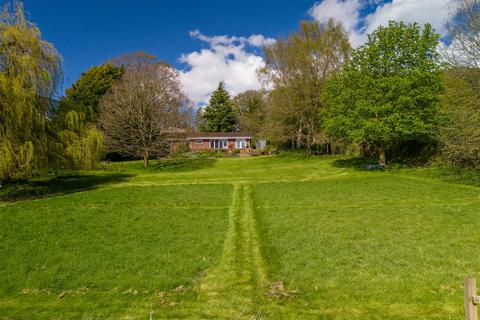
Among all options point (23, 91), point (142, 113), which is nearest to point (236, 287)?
point (23, 91)

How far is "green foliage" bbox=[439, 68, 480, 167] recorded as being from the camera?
62.3ft

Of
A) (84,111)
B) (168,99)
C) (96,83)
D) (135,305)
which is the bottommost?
(135,305)

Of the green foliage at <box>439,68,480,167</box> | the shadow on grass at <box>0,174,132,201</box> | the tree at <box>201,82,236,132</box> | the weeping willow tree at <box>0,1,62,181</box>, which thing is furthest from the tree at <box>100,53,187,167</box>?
the tree at <box>201,82,236,132</box>

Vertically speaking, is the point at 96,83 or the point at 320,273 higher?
the point at 96,83

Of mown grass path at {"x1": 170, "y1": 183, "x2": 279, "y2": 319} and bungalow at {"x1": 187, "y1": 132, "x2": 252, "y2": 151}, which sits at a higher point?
bungalow at {"x1": 187, "y1": 132, "x2": 252, "y2": 151}

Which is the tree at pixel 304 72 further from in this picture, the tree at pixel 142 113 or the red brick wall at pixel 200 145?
the red brick wall at pixel 200 145

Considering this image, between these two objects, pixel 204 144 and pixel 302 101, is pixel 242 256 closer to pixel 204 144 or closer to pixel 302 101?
pixel 302 101

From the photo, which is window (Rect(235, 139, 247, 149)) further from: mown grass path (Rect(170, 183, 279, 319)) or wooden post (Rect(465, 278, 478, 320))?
wooden post (Rect(465, 278, 478, 320))

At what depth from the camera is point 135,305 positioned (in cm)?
627

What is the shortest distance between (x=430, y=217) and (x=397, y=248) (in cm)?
427

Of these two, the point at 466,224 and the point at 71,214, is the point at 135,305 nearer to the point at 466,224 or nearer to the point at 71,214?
the point at 71,214

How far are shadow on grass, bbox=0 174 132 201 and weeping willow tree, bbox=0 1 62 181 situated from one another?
1237 millimetres

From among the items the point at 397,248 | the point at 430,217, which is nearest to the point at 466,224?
the point at 430,217

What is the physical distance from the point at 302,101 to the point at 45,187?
89.8ft
